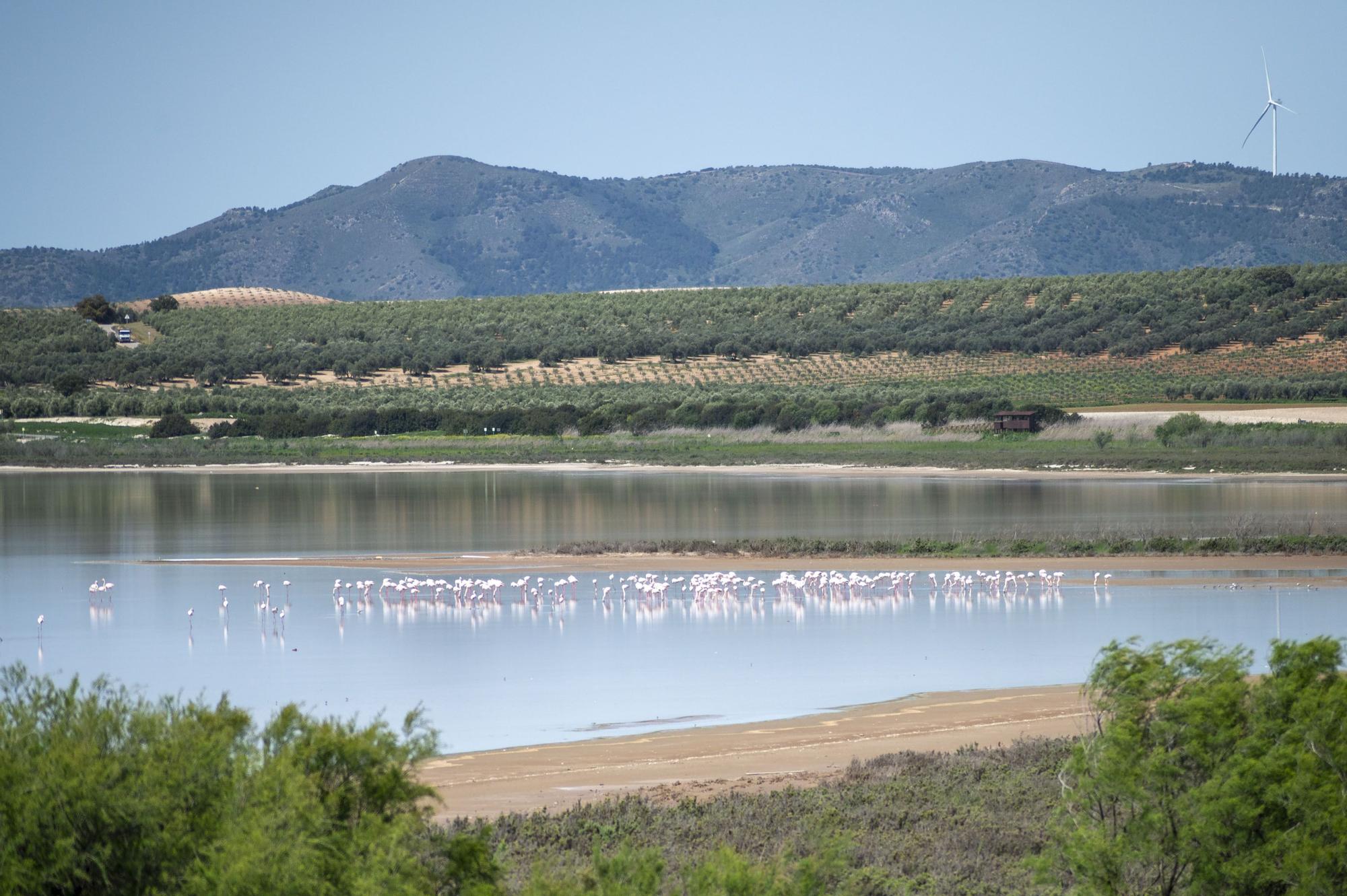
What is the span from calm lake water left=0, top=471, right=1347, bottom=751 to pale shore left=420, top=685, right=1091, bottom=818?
0.49 meters

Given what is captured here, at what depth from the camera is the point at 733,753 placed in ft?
37.2

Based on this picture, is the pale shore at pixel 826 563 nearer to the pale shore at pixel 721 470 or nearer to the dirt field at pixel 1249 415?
the pale shore at pixel 721 470

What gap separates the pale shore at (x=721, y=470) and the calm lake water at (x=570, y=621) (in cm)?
615

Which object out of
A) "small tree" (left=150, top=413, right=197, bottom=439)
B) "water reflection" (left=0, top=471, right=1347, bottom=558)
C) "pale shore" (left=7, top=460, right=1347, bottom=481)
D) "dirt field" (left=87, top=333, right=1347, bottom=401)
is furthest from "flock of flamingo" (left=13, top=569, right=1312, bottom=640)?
"dirt field" (left=87, top=333, right=1347, bottom=401)

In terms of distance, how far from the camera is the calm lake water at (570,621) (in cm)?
1413

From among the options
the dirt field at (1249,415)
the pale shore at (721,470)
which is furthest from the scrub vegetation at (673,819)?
the dirt field at (1249,415)

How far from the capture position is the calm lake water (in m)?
14.1

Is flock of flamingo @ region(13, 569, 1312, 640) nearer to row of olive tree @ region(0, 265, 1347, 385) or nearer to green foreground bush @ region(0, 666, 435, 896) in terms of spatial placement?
green foreground bush @ region(0, 666, 435, 896)

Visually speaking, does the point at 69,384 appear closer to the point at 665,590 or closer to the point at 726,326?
the point at 726,326

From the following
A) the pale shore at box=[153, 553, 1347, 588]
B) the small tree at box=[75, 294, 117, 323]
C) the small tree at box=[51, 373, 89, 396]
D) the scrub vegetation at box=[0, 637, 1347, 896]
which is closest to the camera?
the scrub vegetation at box=[0, 637, 1347, 896]

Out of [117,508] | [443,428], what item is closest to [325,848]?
[117,508]

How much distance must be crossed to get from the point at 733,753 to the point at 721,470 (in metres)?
37.3

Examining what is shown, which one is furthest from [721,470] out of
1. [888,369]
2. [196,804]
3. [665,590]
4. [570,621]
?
[196,804]

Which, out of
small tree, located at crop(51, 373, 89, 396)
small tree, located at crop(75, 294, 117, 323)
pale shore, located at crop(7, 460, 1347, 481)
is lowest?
pale shore, located at crop(7, 460, 1347, 481)
